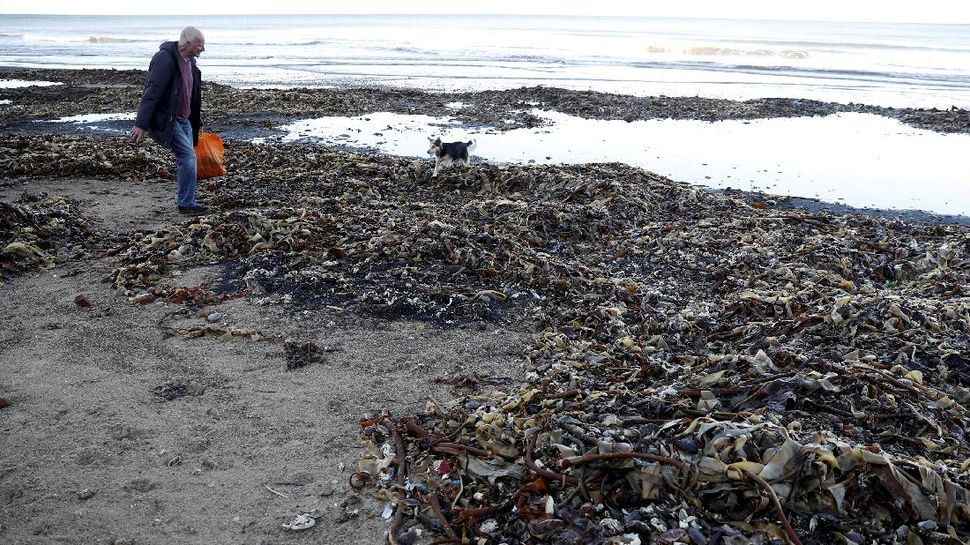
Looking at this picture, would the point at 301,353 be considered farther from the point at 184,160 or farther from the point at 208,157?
the point at 208,157

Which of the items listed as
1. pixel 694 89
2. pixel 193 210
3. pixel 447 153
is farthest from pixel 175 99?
pixel 694 89

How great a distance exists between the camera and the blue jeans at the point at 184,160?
7312 millimetres

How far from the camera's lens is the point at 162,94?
6.98 metres

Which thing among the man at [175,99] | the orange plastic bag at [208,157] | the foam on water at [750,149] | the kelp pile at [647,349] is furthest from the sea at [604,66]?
the man at [175,99]

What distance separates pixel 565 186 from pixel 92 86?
1744 cm

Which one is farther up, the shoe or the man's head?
the man's head

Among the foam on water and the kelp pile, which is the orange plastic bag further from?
the foam on water

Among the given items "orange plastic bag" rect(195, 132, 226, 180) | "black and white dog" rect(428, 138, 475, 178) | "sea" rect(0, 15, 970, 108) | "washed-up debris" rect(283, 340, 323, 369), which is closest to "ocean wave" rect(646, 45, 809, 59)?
"sea" rect(0, 15, 970, 108)

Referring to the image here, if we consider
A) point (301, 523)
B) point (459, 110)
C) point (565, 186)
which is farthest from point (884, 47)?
point (301, 523)

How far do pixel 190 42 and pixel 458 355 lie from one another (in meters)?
4.44

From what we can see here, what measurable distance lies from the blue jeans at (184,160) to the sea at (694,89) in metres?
4.96

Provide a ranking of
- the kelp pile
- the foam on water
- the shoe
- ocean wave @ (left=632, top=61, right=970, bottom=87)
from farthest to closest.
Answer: ocean wave @ (left=632, top=61, right=970, bottom=87) → the foam on water → the shoe → the kelp pile

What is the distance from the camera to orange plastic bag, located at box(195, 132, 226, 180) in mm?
8750

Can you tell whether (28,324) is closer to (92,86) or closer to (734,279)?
(734,279)
